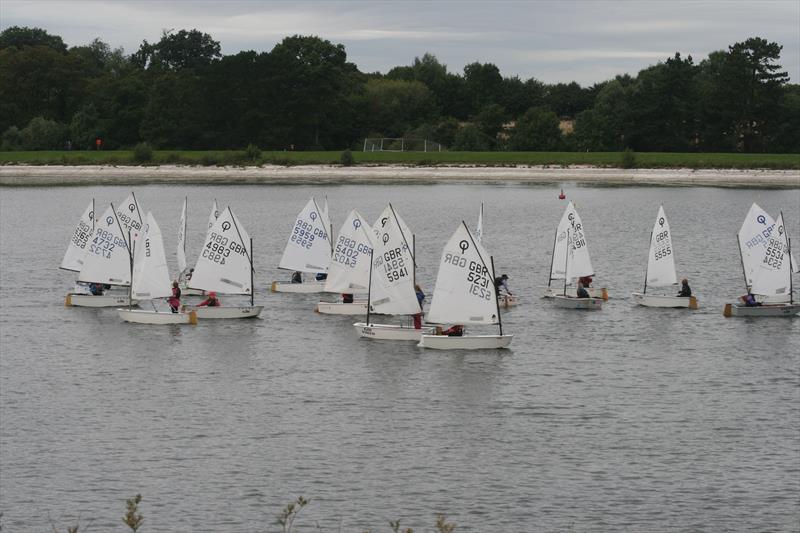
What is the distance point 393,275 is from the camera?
2030 inches

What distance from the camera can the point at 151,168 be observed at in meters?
162

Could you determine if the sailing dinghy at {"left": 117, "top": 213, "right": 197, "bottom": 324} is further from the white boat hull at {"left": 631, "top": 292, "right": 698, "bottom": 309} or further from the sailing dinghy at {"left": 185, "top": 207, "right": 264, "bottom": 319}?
the white boat hull at {"left": 631, "top": 292, "right": 698, "bottom": 309}

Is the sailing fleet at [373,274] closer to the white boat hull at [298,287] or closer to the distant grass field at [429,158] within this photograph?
the white boat hull at [298,287]

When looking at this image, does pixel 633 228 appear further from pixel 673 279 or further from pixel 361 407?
pixel 361 407

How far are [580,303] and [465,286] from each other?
12.2 metres

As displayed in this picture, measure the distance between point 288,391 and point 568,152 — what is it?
418 ft

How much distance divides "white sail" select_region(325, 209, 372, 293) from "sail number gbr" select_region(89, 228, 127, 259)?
1046 centimetres

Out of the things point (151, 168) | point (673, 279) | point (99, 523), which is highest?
point (151, 168)

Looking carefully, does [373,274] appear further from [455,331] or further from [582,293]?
[582,293]

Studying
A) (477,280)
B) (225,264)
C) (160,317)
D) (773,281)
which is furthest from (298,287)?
(773,281)

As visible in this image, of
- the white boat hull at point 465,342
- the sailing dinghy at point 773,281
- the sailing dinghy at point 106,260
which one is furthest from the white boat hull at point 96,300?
the sailing dinghy at point 773,281

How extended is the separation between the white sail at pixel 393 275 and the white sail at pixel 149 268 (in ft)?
34.7

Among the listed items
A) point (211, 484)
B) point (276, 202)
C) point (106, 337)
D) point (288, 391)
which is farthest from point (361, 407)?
point (276, 202)

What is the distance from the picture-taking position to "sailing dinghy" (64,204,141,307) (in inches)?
2376
